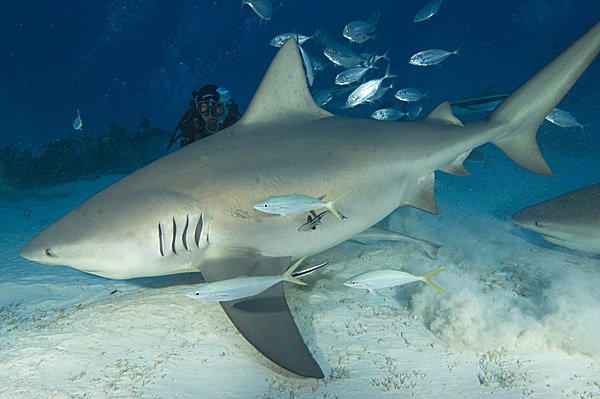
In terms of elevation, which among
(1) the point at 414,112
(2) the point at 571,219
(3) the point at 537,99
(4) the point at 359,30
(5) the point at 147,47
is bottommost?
(2) the point at 571,219

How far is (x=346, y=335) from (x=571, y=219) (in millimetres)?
2782

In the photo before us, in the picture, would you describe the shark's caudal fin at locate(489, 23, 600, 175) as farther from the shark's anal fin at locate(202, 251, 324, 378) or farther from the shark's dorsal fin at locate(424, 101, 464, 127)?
the shark's anal fin at locate(202, 251, 324, 378)

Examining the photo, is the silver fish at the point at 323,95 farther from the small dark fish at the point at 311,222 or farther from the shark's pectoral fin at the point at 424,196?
the small dark fish at the point at 311,222

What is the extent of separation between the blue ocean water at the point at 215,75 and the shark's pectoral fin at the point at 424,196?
31.6 inches

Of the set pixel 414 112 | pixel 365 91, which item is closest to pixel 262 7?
pixel 365 91

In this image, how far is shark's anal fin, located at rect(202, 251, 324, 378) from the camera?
2137mm

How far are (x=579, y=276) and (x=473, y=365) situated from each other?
1968 millimetres

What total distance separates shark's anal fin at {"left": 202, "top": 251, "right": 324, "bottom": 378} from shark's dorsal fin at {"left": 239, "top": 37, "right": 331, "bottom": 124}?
1.47 metres

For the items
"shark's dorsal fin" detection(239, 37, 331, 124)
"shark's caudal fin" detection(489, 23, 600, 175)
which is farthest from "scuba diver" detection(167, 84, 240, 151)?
"shark's caudal fin" detection(489, 23, 600, 175)

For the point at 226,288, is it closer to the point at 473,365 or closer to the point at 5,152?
the point at 473,365

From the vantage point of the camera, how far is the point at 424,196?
4145 millimetres

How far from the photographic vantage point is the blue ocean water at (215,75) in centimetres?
600

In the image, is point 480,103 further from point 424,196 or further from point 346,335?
point 346,335

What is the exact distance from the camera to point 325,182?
10.8 ft
